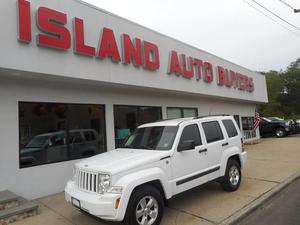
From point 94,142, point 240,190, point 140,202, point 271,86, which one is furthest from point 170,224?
point 271,86

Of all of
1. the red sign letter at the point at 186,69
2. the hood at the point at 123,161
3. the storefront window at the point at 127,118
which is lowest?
the hood at the point at 123,161

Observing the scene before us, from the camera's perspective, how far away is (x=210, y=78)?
563 inches

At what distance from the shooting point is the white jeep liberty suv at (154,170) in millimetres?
4695

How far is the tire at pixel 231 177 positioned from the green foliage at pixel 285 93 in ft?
128

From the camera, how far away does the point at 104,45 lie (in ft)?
28.7

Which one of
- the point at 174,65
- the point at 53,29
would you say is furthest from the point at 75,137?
the point at 174,65

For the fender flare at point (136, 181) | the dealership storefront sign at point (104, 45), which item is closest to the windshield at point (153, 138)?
the fender flare at point (136, 181)

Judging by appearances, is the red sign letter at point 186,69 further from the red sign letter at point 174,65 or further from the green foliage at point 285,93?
the green foliage at point 285,93

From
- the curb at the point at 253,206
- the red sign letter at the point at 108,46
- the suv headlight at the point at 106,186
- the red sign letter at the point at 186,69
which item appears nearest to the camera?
the suv headlight at the point at 106,186

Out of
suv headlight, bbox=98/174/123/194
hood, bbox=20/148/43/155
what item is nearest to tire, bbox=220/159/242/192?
suv headlight, bbox=98/174/123/194

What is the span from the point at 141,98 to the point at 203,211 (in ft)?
20.7

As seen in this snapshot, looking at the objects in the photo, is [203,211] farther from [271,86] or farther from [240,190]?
[271,86]

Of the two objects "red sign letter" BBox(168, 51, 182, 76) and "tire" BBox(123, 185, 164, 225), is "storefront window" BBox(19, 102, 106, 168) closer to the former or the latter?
"red sign letter" BBox(168, 51, 182, 76)

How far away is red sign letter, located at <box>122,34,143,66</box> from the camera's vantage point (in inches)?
371
